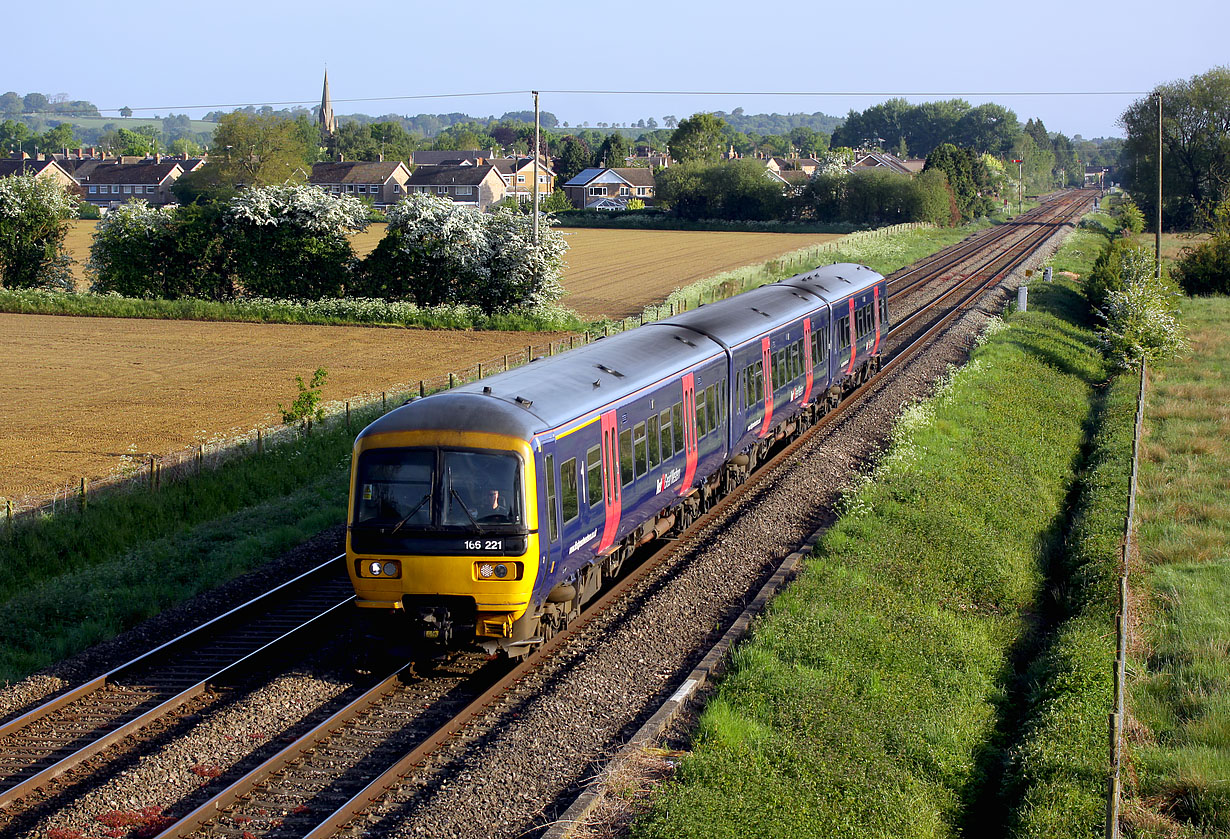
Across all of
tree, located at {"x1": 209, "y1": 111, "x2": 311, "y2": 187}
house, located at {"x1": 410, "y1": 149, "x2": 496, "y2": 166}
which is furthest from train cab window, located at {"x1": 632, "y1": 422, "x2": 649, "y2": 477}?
house, located at {"x1": 410, "y1": 149, "x2": 496, "y2": 166}

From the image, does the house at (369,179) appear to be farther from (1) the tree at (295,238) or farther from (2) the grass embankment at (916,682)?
(2) the grass embankment at (916,682)

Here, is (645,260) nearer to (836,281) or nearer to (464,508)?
(836,281)

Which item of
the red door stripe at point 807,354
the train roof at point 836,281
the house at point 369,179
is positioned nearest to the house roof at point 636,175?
the house at point 369,179

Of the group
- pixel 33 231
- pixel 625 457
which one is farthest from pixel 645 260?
pixel 625 457

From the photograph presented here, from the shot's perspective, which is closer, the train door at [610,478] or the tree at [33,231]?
the train door at [610,478]

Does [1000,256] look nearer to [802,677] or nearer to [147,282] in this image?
[147,282]

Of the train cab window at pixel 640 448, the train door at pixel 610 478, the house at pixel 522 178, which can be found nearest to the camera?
the train door at pixel 610 478

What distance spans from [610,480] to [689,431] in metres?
3.07

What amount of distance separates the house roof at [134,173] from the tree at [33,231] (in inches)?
3585

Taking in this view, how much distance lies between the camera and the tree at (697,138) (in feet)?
489

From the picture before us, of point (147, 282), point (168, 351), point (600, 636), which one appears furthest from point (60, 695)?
point (147, 282)

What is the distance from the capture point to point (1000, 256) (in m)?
69.2

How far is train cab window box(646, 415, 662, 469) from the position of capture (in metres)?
15.2

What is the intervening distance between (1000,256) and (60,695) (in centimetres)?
6569
